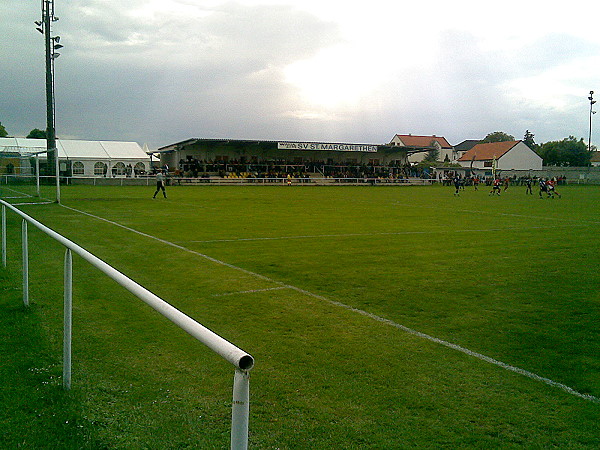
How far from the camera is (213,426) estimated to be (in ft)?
13.0

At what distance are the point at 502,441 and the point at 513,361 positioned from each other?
177cm

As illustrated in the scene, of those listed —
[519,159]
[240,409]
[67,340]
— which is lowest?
[67,340]

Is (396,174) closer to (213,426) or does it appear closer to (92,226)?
(92,226)

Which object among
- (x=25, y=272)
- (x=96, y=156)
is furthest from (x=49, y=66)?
(x=25, y=272)

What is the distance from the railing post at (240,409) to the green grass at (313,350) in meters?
1.73

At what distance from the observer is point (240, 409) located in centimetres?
208

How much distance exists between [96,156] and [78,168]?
2.26 metres

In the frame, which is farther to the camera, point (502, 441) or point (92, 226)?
point (92, 226)

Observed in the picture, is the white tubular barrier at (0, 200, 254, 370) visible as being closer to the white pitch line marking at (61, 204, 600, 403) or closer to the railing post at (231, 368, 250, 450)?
the railing post at (231, 368, 250, 450)

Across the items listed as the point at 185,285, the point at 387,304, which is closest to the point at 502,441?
the point at 387,304

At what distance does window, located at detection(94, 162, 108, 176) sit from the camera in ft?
184

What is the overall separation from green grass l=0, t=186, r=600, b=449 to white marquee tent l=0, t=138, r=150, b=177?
150 ft

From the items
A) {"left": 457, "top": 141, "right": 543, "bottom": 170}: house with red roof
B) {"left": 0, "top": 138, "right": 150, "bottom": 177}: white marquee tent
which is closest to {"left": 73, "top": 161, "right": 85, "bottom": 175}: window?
{"left": 0, "top": 138, "right": 150, "bottom": 177}: white marquee tent

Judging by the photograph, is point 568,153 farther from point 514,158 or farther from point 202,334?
point 202,334
